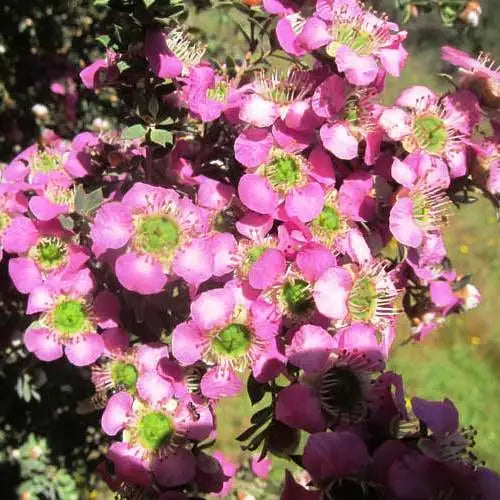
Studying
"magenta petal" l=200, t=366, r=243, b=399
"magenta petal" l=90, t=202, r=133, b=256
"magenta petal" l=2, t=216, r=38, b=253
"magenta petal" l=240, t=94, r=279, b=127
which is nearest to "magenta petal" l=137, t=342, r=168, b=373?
"magenta petal" l=200, t=366, r=243, b=399

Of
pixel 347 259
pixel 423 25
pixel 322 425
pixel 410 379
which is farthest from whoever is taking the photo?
pixel 423 25

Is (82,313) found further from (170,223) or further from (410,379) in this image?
(410,379)

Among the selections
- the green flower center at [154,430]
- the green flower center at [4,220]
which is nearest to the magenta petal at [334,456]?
the green flower center at [154,430]

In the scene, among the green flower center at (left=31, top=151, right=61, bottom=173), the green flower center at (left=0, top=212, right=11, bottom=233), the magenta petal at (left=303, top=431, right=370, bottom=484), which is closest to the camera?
the magenta petal at (left=303, top=431, right=370, bottom=484)

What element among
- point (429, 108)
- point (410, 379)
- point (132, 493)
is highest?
point (429, 108)

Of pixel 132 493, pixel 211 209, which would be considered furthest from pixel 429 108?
pixel 132 493

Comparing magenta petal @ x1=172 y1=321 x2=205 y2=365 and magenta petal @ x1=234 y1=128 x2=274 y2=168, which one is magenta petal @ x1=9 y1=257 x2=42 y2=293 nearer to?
magenta petal @ x1=172 y1=321 x2=205 y2=365

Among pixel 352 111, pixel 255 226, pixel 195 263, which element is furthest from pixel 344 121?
pixel 195 263
